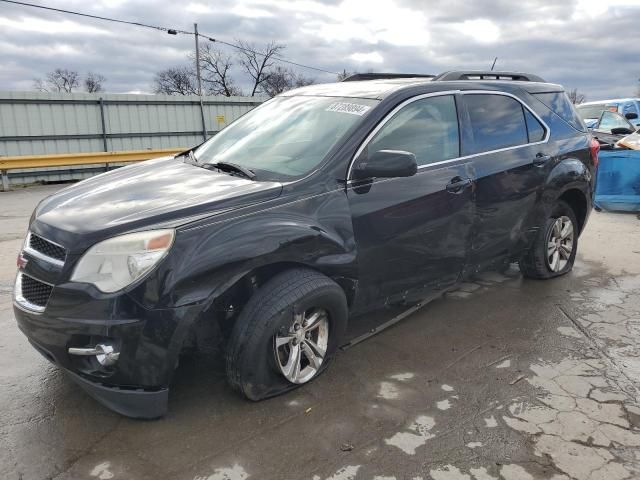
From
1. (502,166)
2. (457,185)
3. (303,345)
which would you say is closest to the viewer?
(303,345)

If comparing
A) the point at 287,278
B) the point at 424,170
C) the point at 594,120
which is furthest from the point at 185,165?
the point at 594,120

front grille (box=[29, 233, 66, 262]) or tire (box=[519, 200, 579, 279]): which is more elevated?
front grille (box=[29, 233, 66, 262])

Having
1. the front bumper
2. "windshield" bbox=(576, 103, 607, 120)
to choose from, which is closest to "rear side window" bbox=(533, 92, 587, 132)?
the front bumper

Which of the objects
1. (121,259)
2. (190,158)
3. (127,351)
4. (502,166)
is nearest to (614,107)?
(502,166)

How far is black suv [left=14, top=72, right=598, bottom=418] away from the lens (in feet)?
8.63

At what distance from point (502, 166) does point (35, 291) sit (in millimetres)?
3369

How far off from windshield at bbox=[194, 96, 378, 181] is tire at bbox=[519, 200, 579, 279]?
239 cm

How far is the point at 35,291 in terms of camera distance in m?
2.83

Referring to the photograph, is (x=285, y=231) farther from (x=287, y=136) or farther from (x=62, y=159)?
(x=62, y=159)

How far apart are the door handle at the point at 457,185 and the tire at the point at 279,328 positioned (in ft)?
3.96

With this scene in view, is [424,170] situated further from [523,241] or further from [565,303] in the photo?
[565,303]

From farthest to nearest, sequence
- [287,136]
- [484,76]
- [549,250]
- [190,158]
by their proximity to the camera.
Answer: [549,250], [484,76], [190,158], [287,136]

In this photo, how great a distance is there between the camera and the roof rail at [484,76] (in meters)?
4.21

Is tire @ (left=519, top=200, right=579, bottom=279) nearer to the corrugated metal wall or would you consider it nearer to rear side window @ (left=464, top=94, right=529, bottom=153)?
rear side window @ (left=464, top=94, right=529, bottom=153)
